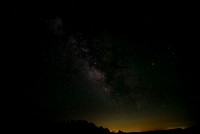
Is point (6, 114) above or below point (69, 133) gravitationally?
above

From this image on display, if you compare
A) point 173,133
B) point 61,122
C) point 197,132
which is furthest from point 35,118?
point 197,132

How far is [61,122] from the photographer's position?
2964cm

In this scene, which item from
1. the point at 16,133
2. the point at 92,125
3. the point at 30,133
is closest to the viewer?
the point at 16,133

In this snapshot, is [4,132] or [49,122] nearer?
[4,132]

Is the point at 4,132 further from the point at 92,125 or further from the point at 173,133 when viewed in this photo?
the point at 92,125

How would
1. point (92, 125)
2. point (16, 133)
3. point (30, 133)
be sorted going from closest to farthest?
point (16, 133)
point (30, 133)
point (92, 125)

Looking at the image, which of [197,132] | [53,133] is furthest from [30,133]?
[197,132]

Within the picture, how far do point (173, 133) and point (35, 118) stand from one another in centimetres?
2101

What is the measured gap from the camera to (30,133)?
57.9 feet

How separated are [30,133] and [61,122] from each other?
40.6 feet

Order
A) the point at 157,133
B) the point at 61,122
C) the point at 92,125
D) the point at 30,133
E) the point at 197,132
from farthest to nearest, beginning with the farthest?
the point at 92,125, the point at 61,122, the point at 157,133, the point at 30,133, the point at 197,132

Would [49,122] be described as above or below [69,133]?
above

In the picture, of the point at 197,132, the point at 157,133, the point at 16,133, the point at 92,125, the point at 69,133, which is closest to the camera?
the point at 197,132

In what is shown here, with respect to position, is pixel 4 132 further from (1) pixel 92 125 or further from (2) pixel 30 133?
(1) pixel 92 125
